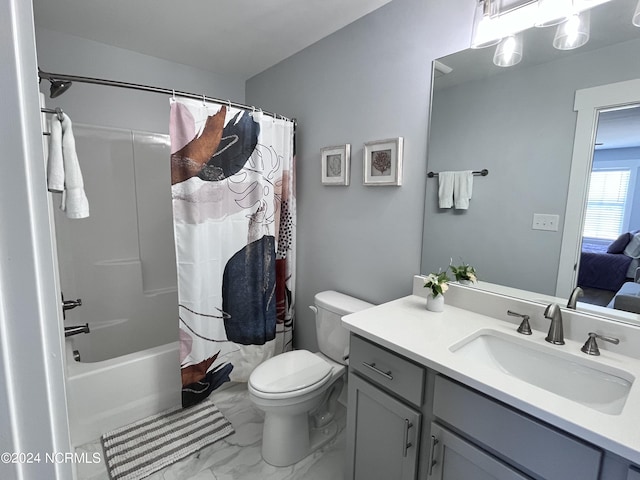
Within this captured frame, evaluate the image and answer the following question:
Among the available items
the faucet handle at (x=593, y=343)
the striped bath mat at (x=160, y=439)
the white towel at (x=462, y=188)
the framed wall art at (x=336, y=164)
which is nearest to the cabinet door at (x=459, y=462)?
the faucet handle at (x=593, y=343)

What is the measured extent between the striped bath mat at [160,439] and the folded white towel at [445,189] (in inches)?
68.8

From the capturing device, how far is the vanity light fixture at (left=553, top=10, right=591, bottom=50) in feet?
3.75

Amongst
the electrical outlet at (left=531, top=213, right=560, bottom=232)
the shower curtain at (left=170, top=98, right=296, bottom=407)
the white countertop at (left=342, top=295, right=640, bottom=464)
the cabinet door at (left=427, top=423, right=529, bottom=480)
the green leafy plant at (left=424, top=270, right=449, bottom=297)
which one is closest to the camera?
the white countertop at (left=342, top=295, right=640, bottom=464)

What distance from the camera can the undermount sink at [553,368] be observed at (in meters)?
0.96

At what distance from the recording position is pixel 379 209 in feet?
5.95

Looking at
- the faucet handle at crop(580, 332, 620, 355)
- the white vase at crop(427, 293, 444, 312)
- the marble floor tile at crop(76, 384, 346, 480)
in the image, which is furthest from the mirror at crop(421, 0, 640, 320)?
the marble floor tile at crop(76, 384, 346, 480)

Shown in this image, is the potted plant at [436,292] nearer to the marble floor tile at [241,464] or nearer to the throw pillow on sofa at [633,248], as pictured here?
the throw pillow on sofa at [633,248]

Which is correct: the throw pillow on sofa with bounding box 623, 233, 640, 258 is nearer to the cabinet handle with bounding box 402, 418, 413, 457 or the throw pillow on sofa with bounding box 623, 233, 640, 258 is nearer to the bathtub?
the cabinet handle with bounding box 402, 418, 413, 457

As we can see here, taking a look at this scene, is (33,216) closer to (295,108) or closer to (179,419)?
(179,419)

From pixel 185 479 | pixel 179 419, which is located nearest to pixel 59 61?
pixel 179 419

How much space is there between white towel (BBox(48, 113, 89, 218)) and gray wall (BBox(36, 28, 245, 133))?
96cm

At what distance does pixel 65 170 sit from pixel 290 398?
1397 millimetres

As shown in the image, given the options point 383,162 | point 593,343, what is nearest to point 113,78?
point 383,162

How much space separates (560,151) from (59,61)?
9.25ft
